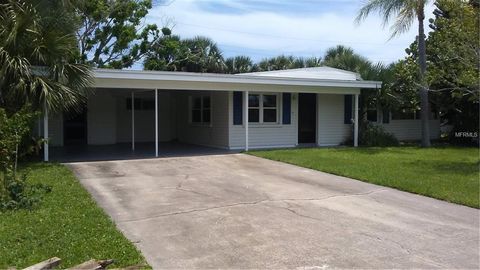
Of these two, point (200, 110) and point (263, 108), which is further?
point (200, 110)

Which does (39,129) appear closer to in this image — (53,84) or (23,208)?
(53,84)

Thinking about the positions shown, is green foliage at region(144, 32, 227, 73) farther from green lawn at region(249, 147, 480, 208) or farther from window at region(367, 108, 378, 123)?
green lawn at region(249, 147, 480, 208)

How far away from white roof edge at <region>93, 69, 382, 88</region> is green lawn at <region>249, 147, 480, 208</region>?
8.03 feet

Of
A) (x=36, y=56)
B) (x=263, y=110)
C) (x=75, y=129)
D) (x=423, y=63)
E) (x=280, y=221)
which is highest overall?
(x=423, y=63)

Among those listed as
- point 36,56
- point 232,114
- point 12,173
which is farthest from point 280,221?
point 232,114

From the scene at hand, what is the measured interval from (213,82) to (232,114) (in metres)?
1.86

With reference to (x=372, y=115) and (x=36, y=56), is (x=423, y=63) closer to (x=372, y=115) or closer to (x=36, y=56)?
(x=372, y=115)

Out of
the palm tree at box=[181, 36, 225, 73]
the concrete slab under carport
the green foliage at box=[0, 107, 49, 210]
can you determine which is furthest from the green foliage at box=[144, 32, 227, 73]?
the green foliage at box=[0, 107, 49, 210]

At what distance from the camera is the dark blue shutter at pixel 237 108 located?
55.8 feet

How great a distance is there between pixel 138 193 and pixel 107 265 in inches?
163

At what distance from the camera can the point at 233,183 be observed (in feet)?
33.9

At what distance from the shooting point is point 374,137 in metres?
19.2

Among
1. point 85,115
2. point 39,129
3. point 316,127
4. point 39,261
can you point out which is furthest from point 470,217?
point 85,115

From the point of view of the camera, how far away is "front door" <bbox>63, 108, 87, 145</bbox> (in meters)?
19.2
